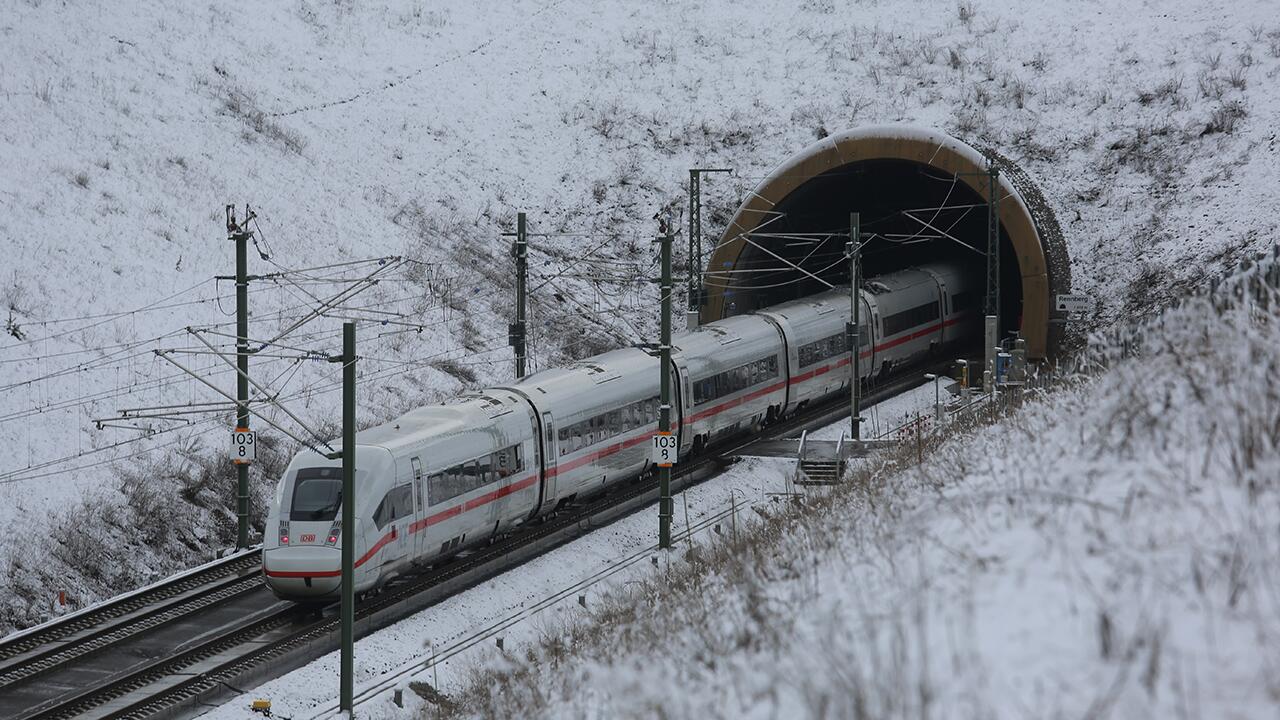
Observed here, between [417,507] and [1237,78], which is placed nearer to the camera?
[417,507]

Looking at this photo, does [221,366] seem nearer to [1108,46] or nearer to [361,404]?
[361,404]

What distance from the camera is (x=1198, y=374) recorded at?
12156mm

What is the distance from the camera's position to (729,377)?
31641mm

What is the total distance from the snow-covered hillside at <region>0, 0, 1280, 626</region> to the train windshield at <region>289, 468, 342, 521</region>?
559 centimetres

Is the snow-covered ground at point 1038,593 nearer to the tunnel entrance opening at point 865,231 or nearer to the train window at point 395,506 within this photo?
the train window at point 395,506

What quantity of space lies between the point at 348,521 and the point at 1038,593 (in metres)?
12.7

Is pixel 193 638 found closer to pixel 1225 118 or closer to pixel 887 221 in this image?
pixel 887 221

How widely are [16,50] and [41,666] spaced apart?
30623mm

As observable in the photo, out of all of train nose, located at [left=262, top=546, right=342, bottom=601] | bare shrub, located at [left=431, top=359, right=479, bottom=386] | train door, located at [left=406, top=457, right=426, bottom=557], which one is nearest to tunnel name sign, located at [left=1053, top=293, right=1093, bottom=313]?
bare shrub, located at [left=431, top=359, right=479, bottom=386]

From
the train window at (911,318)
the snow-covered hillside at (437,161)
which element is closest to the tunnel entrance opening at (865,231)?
the train window at (911,318)

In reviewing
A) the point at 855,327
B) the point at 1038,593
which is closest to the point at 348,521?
the point at 1038,593

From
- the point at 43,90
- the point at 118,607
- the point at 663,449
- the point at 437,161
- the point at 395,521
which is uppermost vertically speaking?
the point at 43,90

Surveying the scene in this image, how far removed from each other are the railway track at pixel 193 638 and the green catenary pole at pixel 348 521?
1.70m

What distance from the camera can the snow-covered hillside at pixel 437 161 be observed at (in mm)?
30062
